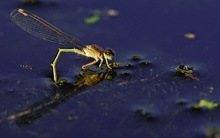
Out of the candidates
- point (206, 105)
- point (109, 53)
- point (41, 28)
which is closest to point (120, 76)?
point (109, 53)

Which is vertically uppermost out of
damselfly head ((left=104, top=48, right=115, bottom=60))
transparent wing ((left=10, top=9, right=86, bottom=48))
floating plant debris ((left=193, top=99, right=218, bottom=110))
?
transparent wing ((left=10, top=9, right=86, bottom=48))

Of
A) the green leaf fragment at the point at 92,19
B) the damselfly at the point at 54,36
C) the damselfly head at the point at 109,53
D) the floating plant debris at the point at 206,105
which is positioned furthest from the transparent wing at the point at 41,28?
the floating plant debris at the point at 206,105

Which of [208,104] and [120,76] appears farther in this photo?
[120,76]

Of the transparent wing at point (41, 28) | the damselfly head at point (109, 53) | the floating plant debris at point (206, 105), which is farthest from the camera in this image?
the transparent wing at point (41, 28)

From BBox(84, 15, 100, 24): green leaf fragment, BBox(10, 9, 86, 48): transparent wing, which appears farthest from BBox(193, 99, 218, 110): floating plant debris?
BBox(84, 15, 100, 24): green leaf fragment

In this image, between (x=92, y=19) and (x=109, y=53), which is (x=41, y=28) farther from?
(x=109, y=53)

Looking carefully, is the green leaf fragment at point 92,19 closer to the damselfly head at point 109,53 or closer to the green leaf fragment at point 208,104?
the damselfly head at point 109,53

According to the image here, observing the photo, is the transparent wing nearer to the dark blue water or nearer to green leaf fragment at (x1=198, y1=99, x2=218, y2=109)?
the dark blue water
